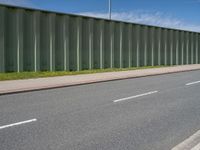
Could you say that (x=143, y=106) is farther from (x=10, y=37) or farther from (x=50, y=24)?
(x=50, y=24)

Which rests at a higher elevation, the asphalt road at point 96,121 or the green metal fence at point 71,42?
the green metal fence at point 71,42

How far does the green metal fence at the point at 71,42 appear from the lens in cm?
1864

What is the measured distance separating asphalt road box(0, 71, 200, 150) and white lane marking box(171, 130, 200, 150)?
109 millimetres

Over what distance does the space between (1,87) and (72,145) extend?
8.29 metres

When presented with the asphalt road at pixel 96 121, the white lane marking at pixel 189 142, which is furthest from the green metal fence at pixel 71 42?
the white lane marking at pixel 189 142

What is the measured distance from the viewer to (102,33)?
24.5m

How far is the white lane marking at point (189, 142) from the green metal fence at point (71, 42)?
44.1 feet

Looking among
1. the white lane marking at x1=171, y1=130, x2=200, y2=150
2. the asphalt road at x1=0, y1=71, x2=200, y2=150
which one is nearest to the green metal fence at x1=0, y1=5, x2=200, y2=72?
the asphalt road at x1=0, y1=71, x2=200, y2=150

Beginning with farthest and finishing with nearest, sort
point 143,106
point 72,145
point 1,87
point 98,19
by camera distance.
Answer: point 98,19, point 1,87, point 143,106, point 72,145

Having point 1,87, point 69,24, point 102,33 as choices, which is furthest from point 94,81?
point 102,33

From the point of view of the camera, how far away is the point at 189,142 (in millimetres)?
6047

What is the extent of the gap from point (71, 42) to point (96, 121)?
14947 millimetres

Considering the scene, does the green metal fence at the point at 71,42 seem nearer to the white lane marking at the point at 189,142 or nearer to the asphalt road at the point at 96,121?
the asphalt road at the point at 96,121

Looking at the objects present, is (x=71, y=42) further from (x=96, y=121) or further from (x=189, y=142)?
(x=189, y=142)
